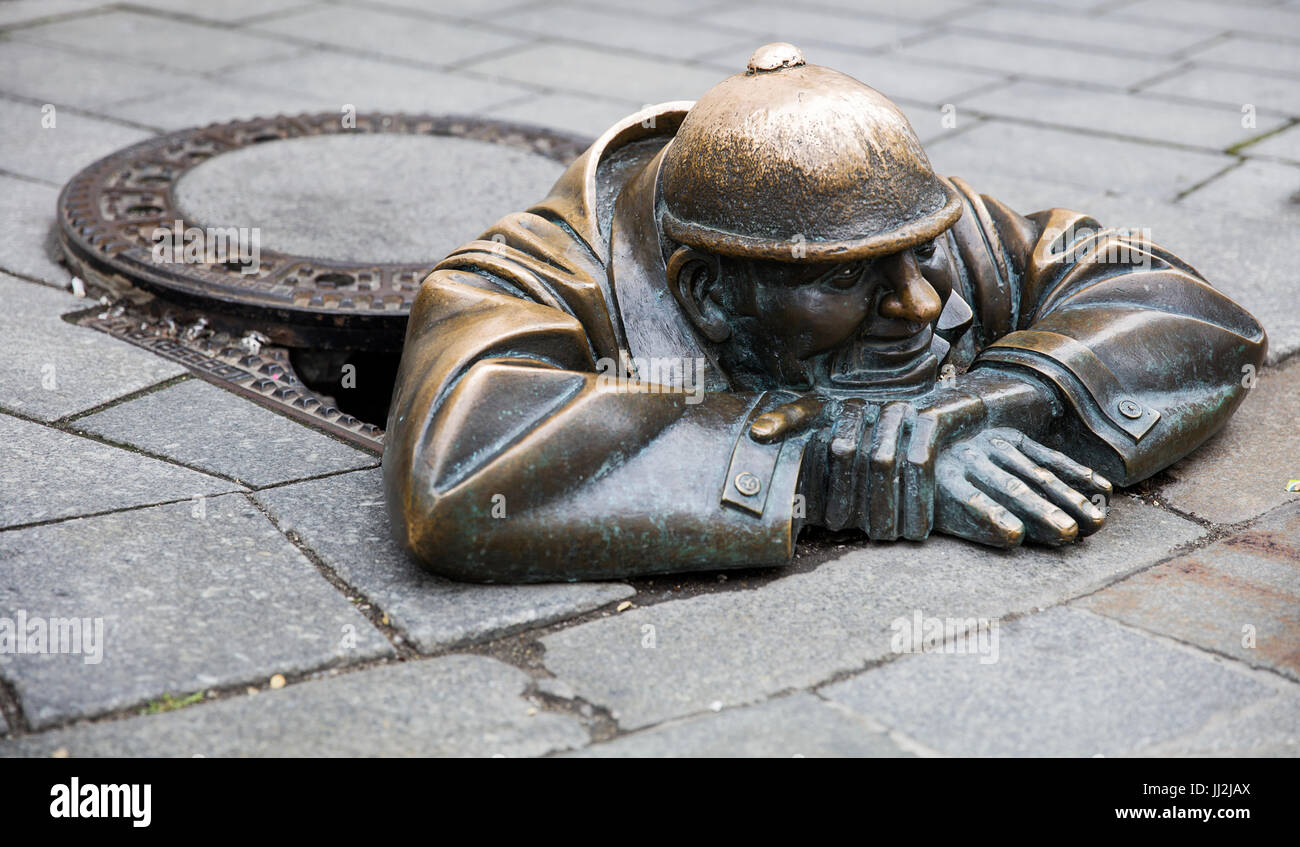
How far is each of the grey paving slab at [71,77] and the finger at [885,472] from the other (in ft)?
13.8

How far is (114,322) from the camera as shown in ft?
13.1

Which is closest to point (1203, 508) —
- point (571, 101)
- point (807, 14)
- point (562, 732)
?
point (562, 732)

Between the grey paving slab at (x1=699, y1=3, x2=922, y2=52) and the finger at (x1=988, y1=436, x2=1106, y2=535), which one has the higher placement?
the grey paving slab at (x1=699, y1=3, x2=922, y2=52)

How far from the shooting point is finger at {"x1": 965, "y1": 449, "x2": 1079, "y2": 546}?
110 inches

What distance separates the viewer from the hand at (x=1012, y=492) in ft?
9.22

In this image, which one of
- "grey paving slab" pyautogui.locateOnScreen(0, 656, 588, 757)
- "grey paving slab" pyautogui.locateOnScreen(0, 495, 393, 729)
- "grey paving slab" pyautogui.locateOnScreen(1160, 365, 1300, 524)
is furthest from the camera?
"grey paving slab" pyautogui.locateOnScreen(1160, 365, 1300, 524)

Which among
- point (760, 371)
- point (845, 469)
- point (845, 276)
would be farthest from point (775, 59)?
point (845, 469)

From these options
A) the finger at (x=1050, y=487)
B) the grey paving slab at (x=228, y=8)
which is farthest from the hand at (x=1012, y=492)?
the grey paving slab at (x=228, y=8)

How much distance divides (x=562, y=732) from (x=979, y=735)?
2.26ft

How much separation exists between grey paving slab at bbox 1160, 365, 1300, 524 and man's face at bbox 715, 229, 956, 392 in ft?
2.37

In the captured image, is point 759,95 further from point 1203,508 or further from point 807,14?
point 807,14

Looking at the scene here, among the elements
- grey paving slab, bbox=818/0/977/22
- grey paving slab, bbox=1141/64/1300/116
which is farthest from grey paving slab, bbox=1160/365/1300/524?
grey paving slab, bbox=818/0/977/22

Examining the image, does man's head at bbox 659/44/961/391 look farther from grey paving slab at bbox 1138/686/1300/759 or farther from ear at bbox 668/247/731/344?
grey paving slab at bbox 1138/686/1300/759

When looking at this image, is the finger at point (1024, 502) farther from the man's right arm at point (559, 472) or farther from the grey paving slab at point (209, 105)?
the grey paving slab at point (209, 105)
